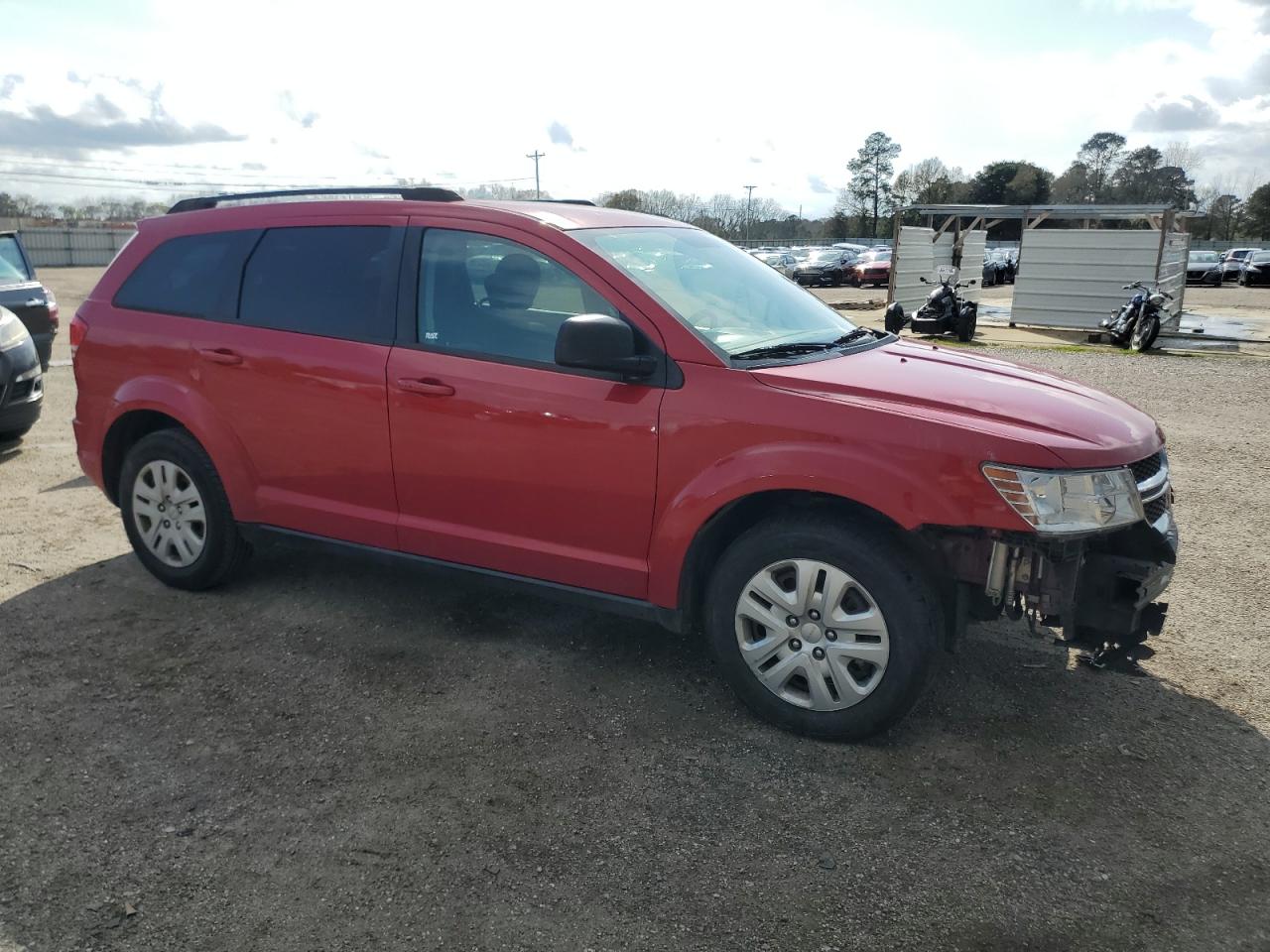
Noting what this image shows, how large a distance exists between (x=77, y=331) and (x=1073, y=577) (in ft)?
15.5

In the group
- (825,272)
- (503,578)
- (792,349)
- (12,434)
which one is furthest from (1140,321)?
(825,272)

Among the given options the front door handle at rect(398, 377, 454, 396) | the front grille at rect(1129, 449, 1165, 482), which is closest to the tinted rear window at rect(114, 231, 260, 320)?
the front door handle at rect(398, 377, 454, 396)

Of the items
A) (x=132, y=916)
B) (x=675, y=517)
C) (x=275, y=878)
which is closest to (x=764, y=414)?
(x=675, y=517)

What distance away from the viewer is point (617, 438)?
361 cm

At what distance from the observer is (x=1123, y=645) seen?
344 centimetres

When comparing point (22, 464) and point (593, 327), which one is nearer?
point (593, 327)

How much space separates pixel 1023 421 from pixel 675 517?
3.99ft

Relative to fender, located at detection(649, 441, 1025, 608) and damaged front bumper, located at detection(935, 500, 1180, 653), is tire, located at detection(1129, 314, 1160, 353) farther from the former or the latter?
fender, located at detection(649, 441, 1025, 608)

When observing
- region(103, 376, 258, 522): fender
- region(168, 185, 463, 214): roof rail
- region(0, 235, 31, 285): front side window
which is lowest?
region(103, 376, 258, 522): fender

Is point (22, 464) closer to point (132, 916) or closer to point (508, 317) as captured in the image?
point (508, 317)

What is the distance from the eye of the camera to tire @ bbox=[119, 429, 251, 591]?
15.4 feet

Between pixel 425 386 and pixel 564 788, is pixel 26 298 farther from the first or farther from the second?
pixel 564 788

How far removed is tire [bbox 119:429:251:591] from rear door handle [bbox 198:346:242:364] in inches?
16.9

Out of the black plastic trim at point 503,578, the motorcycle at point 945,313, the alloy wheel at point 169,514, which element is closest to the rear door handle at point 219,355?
the alloy wheel at point 169,514
